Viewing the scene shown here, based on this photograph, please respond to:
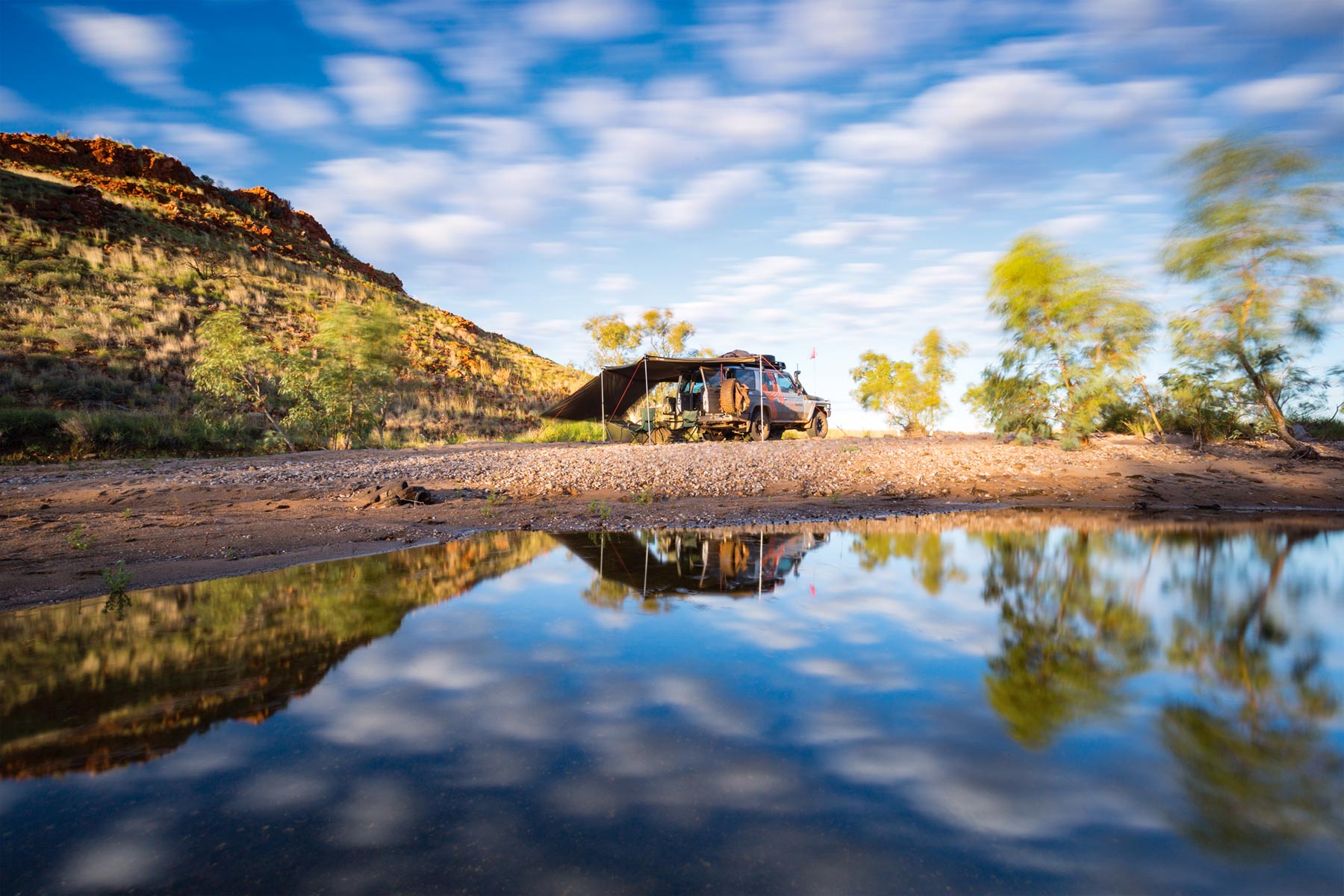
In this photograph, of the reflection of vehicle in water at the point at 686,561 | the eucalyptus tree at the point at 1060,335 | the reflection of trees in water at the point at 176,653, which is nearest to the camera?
the reflection of trees in water at the point at 176,653

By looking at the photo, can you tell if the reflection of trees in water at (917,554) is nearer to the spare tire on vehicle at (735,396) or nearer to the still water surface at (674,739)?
the still water surface at (674,739)

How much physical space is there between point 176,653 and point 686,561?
4220 mm

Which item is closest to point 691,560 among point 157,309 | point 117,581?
point 117,581

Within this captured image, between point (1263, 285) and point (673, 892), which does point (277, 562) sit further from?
point (1263, 285)

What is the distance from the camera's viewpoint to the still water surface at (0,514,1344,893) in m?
2.07

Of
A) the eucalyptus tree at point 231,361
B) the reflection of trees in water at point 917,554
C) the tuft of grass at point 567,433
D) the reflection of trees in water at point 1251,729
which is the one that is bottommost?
the reflection of trees in water at point 1251,729

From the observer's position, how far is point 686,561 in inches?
273

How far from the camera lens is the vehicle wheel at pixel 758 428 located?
19.0 m

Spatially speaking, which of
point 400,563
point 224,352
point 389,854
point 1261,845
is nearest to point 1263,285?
point 1261,845

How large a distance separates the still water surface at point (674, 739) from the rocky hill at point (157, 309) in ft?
45.7

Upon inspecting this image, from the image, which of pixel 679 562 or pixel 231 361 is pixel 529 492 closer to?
pixel 679 562

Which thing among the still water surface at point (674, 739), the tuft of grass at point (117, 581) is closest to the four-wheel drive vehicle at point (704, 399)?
the tuft of grass at point (117, 581)

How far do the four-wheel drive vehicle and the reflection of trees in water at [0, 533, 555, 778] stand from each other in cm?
1263

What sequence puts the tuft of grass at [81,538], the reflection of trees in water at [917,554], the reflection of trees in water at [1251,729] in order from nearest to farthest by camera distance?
1. the reflection of trees in water at [1251,729]
2. the reflection of trees in water at [917,554]
3. the tuft of grass at [81,538]
